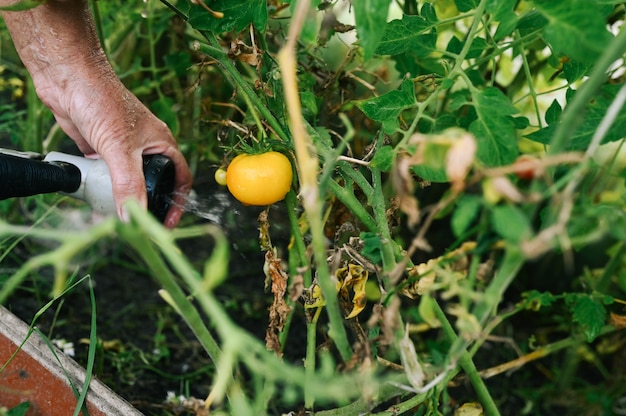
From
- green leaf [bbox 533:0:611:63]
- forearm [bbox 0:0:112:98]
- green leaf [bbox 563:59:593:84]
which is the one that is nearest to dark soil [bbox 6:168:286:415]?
forearm [bbox 0:0:112:98]

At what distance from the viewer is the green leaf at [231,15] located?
0.86 m

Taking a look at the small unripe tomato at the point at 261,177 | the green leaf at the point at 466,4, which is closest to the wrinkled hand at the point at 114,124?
the small unripe tomato at the point at 261,177

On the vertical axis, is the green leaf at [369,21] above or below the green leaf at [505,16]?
above

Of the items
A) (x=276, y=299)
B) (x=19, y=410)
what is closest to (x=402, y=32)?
(x=276, y=299)

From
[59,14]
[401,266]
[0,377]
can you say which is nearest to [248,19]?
[59,14]

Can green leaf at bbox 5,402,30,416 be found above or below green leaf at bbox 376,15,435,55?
below

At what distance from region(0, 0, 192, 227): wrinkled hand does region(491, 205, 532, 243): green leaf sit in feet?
2.31

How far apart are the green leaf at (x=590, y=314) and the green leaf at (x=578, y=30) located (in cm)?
59

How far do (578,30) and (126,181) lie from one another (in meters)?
0.72

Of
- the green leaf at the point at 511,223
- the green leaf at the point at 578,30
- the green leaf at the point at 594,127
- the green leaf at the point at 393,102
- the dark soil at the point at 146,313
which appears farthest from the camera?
the dark soil at the point at 146,313

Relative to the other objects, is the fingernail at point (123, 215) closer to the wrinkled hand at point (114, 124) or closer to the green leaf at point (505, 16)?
the wrinkled hand at point (114, 124)

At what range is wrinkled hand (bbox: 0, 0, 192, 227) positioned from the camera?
1.04 m

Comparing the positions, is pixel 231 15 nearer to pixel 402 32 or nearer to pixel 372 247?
pixel 402 32

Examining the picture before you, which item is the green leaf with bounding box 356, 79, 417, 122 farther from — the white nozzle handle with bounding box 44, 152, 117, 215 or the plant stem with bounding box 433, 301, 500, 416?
the white nozzle handle with bounding box 44, 152, 117, 215
